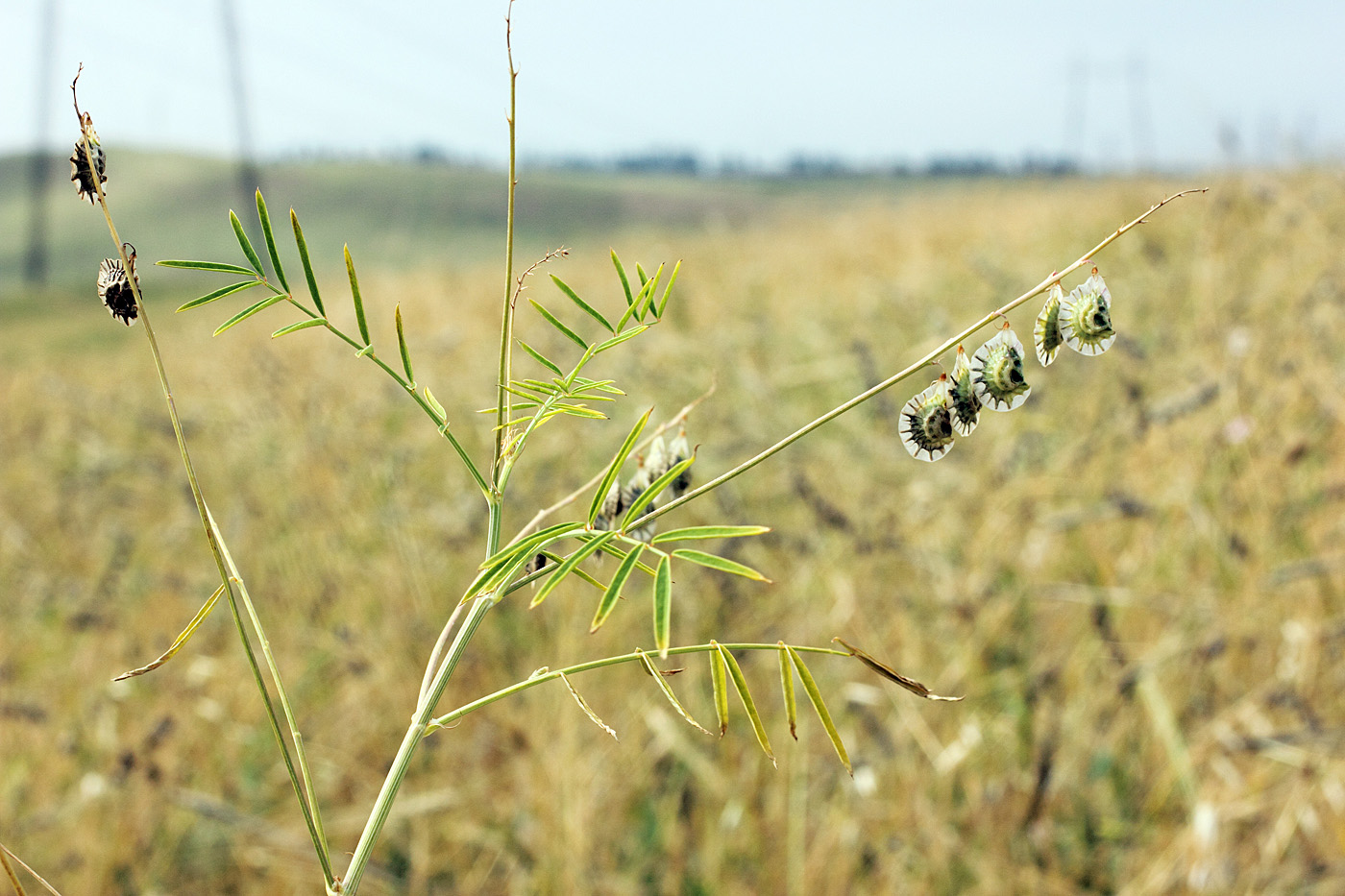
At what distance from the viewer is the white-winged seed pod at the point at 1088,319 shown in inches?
12.9

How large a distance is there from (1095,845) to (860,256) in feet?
16.8

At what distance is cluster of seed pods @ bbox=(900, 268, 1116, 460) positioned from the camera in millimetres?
347

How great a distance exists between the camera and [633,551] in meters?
0.35

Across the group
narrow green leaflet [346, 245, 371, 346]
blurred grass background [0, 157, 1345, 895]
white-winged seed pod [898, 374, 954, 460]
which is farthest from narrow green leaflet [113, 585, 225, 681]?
blurred grass background [0, 157, 1345, 895]

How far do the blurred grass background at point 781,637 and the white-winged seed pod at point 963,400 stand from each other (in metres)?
1.23

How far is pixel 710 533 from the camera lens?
34 cm

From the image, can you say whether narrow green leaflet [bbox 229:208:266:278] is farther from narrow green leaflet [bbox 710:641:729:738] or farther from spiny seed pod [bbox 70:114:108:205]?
narrow green leaflet [bbox 710:641:729:738]

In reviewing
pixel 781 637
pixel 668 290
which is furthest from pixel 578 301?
pixel 781 637

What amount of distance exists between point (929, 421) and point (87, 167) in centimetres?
36

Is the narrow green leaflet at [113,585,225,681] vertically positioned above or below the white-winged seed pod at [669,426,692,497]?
below

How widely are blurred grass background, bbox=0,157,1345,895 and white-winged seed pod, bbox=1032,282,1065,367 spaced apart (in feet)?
4.09

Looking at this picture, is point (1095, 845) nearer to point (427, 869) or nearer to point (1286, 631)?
point (1286, 631)

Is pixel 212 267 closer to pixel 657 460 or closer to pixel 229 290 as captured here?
pixel 229 290

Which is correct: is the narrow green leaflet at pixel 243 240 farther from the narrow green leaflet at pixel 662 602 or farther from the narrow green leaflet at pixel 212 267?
the narrow green leaflet at pixel 662 602
